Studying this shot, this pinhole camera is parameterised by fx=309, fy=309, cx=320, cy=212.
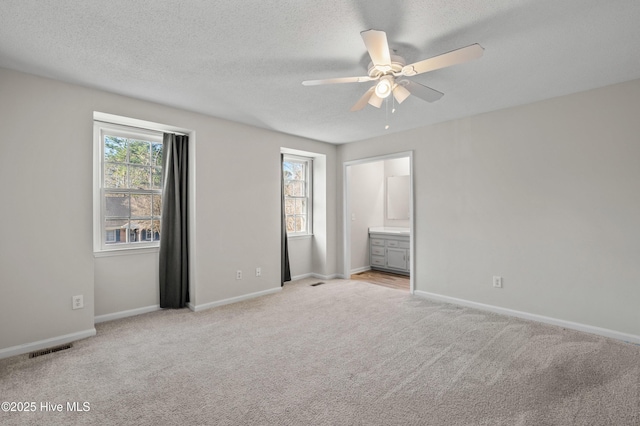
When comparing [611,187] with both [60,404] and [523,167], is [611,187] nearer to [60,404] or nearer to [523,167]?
[523,167]

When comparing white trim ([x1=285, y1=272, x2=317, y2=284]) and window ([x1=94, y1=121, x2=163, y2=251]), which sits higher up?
window ([x1=94, y1=121, x2=163, y2=251])

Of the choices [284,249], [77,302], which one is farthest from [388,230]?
[77,302]

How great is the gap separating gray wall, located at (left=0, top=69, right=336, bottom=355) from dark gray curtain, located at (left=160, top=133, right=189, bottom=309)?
0.17 m

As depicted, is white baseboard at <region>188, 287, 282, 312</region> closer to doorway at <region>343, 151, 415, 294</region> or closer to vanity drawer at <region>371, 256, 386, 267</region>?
doorway at <region>343, 151, 415, 294</region>

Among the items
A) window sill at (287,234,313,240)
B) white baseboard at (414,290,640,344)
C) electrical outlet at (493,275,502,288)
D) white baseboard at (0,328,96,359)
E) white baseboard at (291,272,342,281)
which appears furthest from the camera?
white baseboard at (291,272,342,281)

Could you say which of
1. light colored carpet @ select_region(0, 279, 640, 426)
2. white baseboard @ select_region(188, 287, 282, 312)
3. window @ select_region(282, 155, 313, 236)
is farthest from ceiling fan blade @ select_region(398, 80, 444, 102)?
white baseboard @ select_region(188, 287, 282, 312)

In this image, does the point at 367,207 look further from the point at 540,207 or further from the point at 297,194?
the point at 540,207

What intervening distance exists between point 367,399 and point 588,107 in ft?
11.5

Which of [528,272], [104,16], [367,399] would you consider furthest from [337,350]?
[104,16]

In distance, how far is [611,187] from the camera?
118 inches

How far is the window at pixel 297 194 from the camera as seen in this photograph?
5.52 metres

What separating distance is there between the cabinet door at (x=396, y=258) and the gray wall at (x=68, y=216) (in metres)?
3.13

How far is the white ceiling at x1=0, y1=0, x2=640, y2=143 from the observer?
6.11 ft

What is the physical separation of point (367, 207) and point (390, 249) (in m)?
0.97
